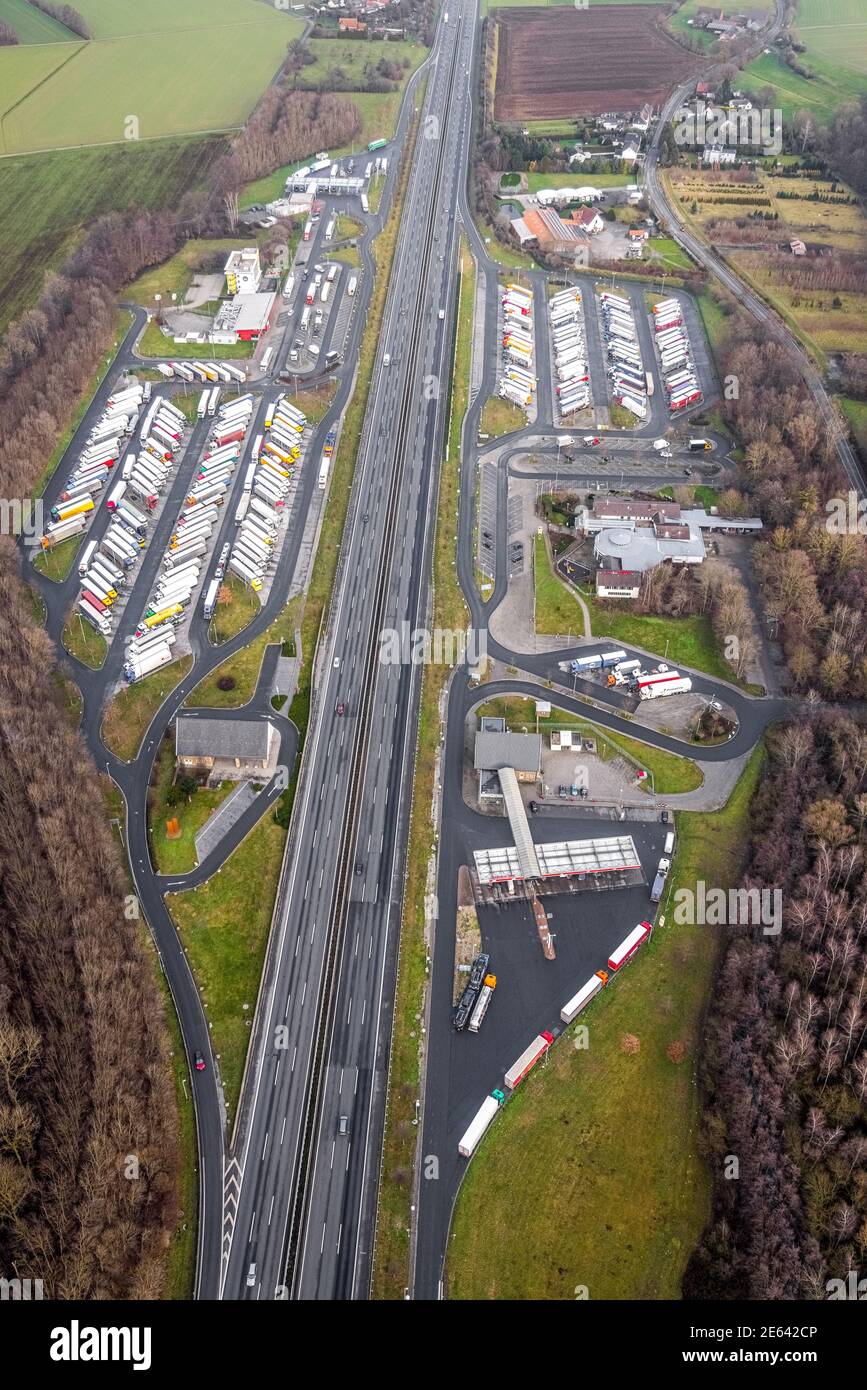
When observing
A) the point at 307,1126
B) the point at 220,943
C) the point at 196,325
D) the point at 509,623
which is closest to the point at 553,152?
the point at 196,325

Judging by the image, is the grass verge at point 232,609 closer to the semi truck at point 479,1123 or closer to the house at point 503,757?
the house at point 503,757

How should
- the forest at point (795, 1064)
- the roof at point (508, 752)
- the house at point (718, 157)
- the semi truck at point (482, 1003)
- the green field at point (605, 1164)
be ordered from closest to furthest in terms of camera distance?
the forest at point (795, 1064) < the green field at point (605, 1164) < the semi truck at point (482, 1003) < the roof at point (508, 752) < the house at point (718, 157)

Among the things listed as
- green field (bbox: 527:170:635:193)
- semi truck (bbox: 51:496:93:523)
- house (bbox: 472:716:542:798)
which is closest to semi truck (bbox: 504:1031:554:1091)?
house (bbox: 472:716:542:798)

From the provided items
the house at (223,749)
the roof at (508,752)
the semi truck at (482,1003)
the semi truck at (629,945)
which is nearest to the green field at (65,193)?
the house at (223,749)

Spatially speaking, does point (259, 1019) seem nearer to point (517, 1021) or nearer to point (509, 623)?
point (517, 1021)

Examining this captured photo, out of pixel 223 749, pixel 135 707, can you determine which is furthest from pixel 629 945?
pixel 135 707

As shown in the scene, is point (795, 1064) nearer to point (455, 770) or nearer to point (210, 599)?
point (455, 770)
